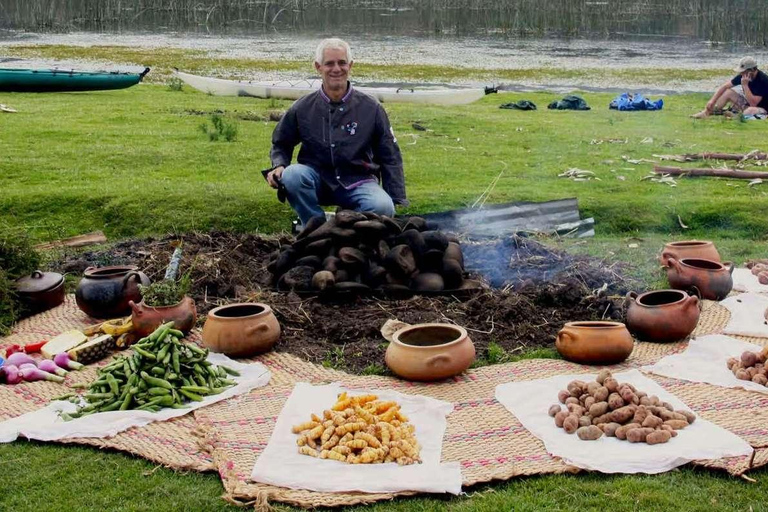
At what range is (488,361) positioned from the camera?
575 centimetres

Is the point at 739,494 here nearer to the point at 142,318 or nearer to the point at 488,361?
the point at 488,361

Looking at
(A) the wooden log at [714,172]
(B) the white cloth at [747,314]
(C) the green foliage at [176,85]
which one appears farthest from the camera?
(C) the green foliage at [176,85]

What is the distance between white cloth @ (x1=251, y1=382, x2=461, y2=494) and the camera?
4.00 metres

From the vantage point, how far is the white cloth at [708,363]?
5.22 meters

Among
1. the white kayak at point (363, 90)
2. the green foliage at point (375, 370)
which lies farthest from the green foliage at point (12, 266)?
the white kayak at point (363, 90)

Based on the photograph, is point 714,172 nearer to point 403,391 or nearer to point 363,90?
point 403,391

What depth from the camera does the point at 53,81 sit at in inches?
806

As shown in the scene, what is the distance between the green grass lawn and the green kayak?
1317 mm

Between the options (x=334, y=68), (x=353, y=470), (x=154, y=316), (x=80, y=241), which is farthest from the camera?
(x=80, y=241)

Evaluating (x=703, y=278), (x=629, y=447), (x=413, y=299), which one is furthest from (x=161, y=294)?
(x=703, y=278)

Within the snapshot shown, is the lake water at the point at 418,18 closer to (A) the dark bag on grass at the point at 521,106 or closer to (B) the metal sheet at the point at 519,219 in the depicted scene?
(A) the dark bag on grass at the point at 521,106

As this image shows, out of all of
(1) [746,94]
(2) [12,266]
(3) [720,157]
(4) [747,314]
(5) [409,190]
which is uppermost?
(1) [746,94]

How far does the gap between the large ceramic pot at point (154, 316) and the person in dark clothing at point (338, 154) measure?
6.82ft

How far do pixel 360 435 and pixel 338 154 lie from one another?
13.1ft
